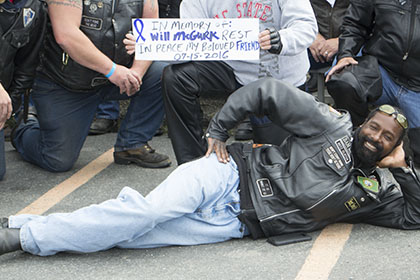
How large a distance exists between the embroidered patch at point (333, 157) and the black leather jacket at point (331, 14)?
218cm

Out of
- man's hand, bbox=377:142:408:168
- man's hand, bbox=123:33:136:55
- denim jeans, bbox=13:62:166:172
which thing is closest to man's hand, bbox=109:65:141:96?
man's hand, bbox=123:33:136:55

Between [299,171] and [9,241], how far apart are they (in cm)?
148

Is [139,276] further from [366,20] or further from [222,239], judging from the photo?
[366,20]

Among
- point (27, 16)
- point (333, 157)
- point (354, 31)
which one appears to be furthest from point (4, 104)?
point (354, 31)

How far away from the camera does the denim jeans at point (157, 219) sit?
10.4 ft

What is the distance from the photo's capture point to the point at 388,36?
14.5 feet

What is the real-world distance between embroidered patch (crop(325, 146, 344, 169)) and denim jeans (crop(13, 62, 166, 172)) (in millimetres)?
1765

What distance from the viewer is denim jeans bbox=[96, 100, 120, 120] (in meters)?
5.46

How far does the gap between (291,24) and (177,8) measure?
5.24 feet

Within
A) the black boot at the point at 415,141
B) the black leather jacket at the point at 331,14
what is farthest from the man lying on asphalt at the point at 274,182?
the black leather jacket at the point at 331,14

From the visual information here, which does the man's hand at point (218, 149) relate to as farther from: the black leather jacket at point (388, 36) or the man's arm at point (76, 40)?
the black leather jacket at point (388, 36)

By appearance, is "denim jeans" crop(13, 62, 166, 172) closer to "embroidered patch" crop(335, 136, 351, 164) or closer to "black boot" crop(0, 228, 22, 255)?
"black boot" crop(0, 228, 22, 255)

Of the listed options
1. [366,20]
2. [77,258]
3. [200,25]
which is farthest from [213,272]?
[366,20]

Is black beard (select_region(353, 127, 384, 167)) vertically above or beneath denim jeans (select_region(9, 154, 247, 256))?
above
